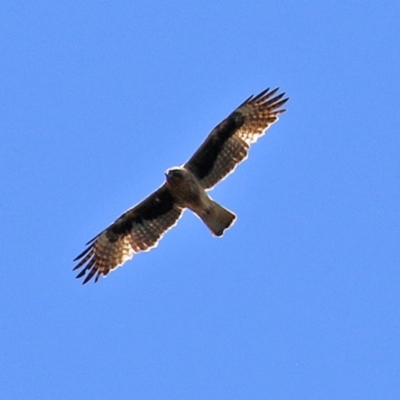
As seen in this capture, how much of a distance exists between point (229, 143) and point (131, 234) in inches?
75.5

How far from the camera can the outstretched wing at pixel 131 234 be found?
814 inches

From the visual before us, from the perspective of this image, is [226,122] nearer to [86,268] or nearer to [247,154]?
[247,154]

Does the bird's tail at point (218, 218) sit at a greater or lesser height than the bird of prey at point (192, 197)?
lesser

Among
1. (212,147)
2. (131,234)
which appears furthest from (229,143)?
(131,234)

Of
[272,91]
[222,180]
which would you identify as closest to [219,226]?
[222,180]

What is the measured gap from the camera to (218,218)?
65.7 ft

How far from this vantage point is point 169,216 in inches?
815

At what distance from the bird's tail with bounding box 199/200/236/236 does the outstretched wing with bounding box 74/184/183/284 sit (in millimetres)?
Result: 723

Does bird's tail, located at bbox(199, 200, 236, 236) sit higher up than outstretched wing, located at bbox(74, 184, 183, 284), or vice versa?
outstretched wing, located at bbox(74, 184, 183, 284)

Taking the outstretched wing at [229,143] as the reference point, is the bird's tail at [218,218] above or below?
below

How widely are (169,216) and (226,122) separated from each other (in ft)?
4.96

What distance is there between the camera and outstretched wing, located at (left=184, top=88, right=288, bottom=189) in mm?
20297

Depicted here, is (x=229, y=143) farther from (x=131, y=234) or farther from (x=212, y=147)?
(x=131, y=234)

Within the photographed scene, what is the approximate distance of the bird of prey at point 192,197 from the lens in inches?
→ 789
